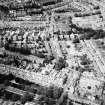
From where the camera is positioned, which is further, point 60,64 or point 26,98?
point 60,64

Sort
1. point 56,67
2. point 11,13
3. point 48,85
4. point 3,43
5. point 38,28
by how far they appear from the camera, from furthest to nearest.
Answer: point 11,13, point 38,28, point 3,43, point 56,67, point 48,85

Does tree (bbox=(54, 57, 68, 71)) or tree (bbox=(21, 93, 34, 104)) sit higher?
tree (bbox=(54, 57, 68, 71))

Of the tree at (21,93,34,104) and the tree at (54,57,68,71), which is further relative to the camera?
the tree at (54,57,68,71)

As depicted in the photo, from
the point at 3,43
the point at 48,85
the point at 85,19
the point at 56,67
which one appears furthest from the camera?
the point at 85,19

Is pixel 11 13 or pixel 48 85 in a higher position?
pixel 11 13

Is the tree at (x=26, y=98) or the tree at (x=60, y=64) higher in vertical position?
the tree at (x=60, y=64)

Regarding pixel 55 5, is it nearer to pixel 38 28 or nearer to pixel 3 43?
pixel 38 28

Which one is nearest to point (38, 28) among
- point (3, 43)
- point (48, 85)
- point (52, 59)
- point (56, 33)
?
point (56, 33)

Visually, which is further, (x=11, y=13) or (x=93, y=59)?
(x=11, y=13)

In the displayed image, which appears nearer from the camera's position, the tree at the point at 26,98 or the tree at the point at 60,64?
the tree at the point at 26,98

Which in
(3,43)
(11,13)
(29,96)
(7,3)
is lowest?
(29,96)

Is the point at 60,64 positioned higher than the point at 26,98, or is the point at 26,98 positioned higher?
the point at 60,64
